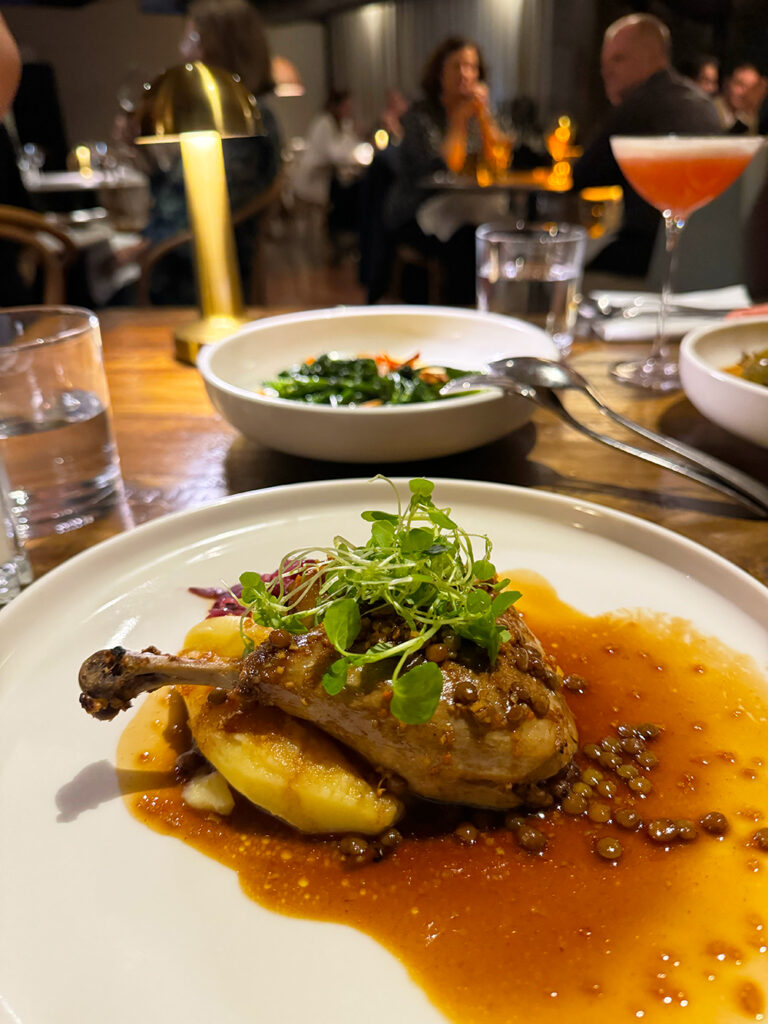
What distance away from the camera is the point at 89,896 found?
89cm

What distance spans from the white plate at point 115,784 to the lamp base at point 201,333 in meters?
1.41

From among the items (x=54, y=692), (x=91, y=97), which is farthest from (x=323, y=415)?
(x=91, y=97)

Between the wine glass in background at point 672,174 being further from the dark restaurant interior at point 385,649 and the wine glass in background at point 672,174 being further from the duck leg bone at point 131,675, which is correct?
the duck leg bone at point 131,675

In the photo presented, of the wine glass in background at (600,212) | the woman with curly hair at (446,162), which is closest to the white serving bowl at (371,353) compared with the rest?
the wine glass in background at (600,212)

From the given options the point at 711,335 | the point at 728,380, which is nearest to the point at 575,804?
the point at 728,380

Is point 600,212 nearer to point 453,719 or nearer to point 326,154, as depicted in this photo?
point 453,719

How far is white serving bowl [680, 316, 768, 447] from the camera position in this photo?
178 cm

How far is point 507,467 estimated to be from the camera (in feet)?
6.59

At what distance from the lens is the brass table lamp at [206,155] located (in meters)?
2.38

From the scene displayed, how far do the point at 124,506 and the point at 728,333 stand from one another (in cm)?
188

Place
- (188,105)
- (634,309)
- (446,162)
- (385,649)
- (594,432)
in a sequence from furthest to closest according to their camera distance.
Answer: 1. (446,162)
2. (634,309)
3. (188,105)
4. (594,432)
5. (385,649)

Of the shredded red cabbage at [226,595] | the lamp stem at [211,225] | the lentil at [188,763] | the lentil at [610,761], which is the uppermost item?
the lamp stem at [211,225]

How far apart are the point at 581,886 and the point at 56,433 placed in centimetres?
150

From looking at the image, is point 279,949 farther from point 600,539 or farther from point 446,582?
point 600,539
